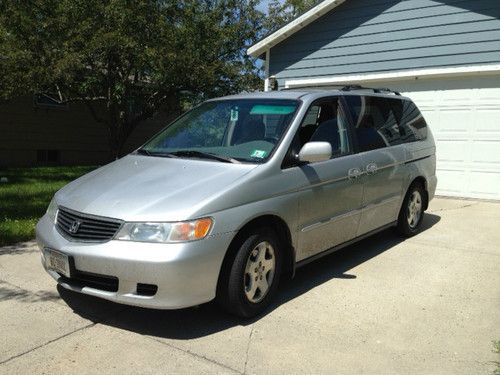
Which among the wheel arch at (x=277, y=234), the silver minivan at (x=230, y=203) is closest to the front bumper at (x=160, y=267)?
the silver minivan at (x=230, y=203)

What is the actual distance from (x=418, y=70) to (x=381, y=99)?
4162mm

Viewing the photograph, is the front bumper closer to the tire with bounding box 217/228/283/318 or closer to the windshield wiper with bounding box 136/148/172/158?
the tire with bounding box 217/228/283/318

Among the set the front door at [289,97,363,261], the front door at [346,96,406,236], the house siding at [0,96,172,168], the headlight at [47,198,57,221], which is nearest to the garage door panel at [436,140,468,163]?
the front door at [346,96,406,236]

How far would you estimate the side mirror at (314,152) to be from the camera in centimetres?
405

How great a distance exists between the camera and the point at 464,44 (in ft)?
29.3

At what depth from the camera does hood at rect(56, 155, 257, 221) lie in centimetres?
340

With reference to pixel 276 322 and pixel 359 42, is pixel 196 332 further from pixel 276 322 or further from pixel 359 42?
pixel 359 42

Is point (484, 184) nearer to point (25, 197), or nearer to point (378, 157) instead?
point (378, 157)

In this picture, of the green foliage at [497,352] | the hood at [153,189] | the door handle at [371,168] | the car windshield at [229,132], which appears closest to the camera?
the green foliage at [497,352]

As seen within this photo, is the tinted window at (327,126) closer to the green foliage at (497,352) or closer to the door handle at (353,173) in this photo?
the door handle at (353,173)

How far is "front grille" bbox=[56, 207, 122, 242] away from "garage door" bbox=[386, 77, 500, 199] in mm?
7415

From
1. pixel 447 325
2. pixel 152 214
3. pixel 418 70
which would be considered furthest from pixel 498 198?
pixel 152 214

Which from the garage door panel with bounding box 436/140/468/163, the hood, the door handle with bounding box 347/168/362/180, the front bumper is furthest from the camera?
the garage door panel with bounding box 436/140/468/163

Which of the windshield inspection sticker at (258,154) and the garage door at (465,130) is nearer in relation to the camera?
the windshield inspection sticker at (258,154)
